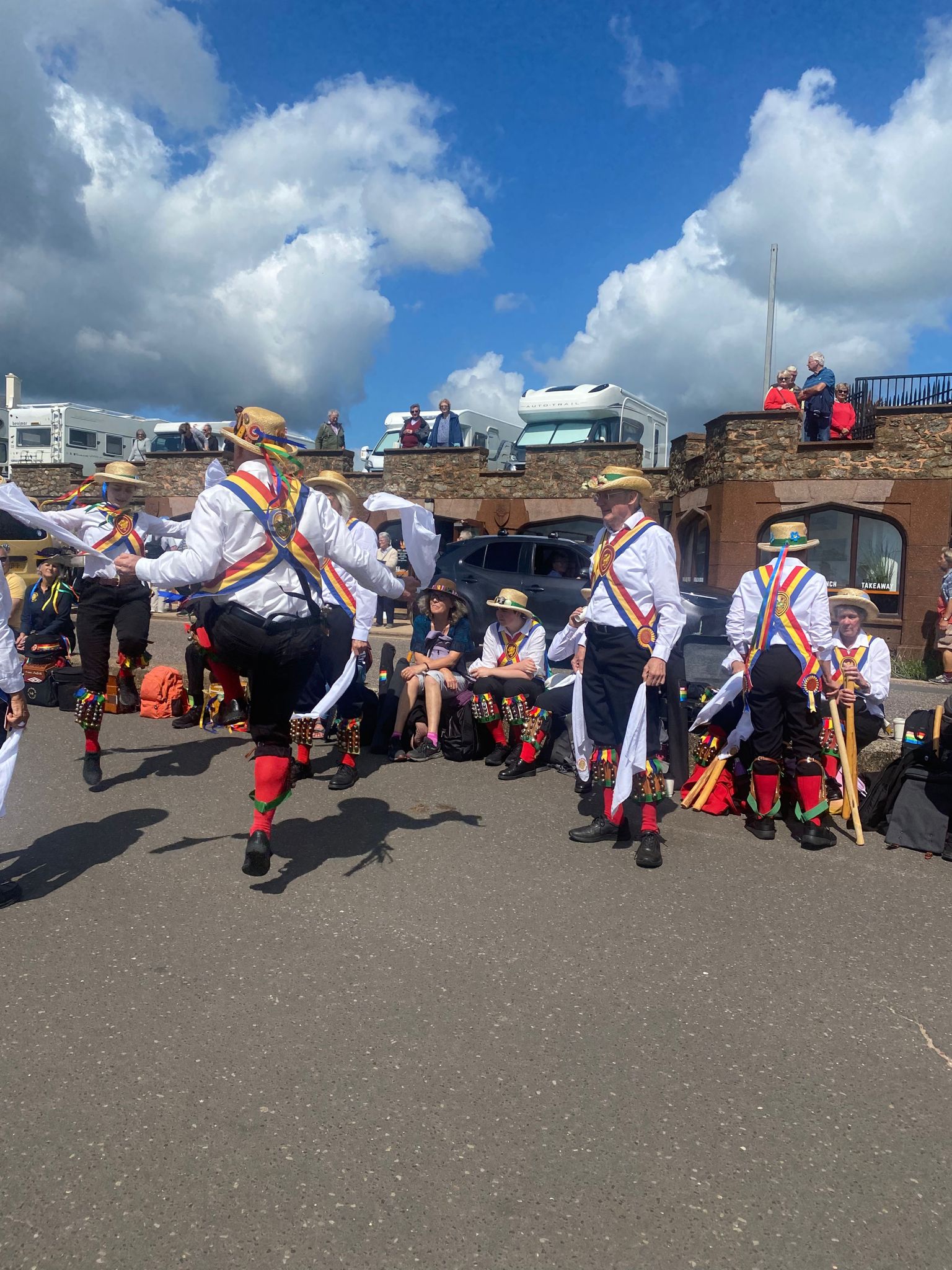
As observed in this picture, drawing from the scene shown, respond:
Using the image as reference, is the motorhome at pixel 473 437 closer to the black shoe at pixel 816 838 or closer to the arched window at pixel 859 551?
the arched window at pixel 859 551

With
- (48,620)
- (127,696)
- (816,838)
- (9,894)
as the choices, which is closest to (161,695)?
(127,696)

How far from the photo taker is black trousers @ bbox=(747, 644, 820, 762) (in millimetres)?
5434

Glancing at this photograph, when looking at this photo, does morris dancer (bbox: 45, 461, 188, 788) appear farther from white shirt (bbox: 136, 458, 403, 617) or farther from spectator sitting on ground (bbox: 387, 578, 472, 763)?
white shirt (bbox: 136, 458, 403, 617)

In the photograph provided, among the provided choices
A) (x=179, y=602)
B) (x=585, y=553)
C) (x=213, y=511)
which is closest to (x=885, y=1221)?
(x=213, y=511)

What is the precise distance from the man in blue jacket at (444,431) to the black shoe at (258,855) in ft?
61.1

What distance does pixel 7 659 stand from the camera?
391 centimetres

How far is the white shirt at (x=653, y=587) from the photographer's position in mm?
4949

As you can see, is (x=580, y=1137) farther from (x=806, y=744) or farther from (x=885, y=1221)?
(x=806, y=744)

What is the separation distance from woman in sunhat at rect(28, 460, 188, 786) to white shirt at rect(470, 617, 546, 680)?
8.19ft

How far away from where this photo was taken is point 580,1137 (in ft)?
8.39

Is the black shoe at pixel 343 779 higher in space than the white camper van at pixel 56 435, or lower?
lower

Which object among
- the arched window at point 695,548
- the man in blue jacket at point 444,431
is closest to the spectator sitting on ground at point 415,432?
the man in blue jacket at point 444,431

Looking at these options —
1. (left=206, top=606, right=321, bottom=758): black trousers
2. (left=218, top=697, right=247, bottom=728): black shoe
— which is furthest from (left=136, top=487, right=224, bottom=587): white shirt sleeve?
(left=218, top=697, right=247, bottom=728): black shoe

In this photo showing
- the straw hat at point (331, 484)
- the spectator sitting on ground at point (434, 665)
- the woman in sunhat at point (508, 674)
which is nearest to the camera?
the woman in sunhat at point (508, 674)
